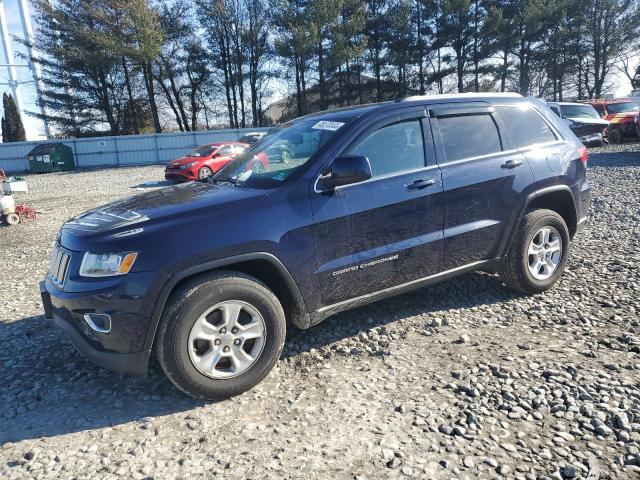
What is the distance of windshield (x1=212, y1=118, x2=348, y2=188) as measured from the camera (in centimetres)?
362

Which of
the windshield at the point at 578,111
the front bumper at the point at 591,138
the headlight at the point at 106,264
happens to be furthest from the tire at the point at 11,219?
the windshield at the point at 578,111

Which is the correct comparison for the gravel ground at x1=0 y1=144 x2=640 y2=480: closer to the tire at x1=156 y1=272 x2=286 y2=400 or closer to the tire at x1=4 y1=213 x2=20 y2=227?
the tire at x1=156 y1=272 x2=286 y2=400

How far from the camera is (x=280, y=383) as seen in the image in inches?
133

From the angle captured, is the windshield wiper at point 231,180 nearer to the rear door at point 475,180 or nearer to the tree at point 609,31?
the rear door at point 475,180

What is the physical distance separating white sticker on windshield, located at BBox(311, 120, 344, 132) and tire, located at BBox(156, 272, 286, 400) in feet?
4.49

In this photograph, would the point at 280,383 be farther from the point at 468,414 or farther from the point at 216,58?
the point at 216,58

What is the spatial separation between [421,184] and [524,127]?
1495mm

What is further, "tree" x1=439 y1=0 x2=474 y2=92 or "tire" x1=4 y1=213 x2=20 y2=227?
"tree" x1=439 y1=0 x2=474 y2=92

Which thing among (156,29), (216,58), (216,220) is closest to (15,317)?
(216,220)

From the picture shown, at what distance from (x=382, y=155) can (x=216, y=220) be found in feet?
4.66

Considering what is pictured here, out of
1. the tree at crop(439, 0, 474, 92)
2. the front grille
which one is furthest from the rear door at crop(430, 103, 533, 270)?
the tree at crop(439, 0, 474, 92)

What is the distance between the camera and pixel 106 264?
9.65 ft

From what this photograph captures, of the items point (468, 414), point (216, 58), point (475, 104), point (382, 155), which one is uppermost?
point (216, 58)

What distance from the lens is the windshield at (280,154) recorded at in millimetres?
3624
